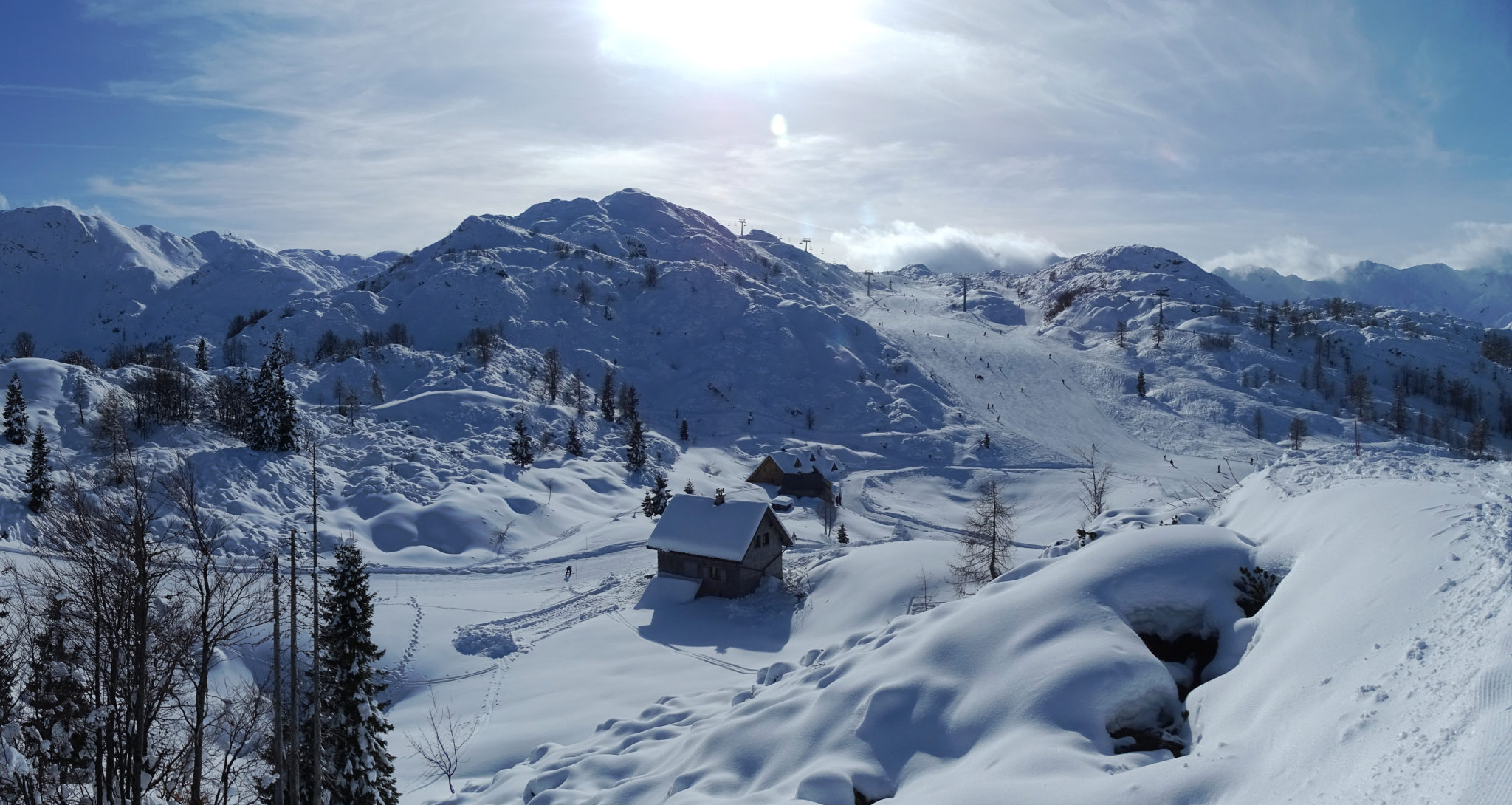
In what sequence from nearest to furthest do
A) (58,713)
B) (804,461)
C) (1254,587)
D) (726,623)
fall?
1. (1254,587)
2. (58,713)
3. (726,623)
4. (804,461)

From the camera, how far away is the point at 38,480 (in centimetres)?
4356

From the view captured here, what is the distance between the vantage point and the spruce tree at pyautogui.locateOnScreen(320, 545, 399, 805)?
752 inches

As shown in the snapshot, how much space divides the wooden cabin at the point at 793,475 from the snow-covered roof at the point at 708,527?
3348cm

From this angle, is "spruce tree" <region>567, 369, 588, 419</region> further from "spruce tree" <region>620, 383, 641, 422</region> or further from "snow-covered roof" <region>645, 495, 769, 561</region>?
"snow-covered roof" <region>645, 495, 769, 561</region>

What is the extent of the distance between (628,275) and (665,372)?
132ft

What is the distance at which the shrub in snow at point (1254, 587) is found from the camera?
14242 mm

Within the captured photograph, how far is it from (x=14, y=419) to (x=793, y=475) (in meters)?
60.3

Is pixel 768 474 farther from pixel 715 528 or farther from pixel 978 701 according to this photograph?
pixel 978 701

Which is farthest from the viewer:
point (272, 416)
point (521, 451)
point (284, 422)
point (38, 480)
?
point (521, 451)

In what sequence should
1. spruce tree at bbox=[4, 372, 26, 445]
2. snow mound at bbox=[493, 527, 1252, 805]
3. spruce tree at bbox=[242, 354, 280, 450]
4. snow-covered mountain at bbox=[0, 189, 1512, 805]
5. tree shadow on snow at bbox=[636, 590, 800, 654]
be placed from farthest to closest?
spruce tree at bbox=[242, 354, 280, 450]
spruce tree at bbox=[4, 372, 26, 445]
tree shadow on snow at bbox=[636, 590, 800, 654]
snow mound at bbox=[493, 527, 1252, 805]
snow-covered mountain at bbox=[0, 189, 1512, 805]

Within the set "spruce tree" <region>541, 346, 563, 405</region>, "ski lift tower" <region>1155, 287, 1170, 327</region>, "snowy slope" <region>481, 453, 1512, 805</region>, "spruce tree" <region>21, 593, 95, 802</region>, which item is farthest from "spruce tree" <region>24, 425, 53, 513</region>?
"ski lift tower" <region>1155, 287, 1170, 327</region>

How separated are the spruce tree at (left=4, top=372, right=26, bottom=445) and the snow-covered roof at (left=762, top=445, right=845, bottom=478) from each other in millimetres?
57631

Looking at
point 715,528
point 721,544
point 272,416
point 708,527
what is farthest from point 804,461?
point 272,416

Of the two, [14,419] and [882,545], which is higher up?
[14,419]
